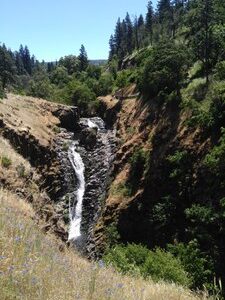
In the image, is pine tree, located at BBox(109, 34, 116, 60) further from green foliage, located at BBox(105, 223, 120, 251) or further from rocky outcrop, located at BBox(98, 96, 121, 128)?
green foliage, located at BBox(105, 223, 120, 251)

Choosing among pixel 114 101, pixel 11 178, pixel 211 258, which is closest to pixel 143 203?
pixel 211 258

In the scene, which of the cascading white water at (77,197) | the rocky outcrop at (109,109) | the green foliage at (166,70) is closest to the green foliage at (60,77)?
the rocky outcrop at (109,109)

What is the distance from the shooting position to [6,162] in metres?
23.8

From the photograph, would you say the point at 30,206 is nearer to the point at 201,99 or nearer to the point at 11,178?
the point at 11,178

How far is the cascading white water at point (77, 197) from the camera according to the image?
3966 cm

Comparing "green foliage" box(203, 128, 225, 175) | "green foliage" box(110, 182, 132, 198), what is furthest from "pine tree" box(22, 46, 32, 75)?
"green foliage" box(203, 128, 225, 175)

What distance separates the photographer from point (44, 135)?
47500mm

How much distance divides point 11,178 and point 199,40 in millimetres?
32735

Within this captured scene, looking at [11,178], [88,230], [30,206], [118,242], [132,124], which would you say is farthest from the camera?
[132,124]

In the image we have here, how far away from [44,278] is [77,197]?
129ft

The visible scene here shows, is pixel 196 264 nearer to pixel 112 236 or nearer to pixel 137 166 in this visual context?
pixel 112 236

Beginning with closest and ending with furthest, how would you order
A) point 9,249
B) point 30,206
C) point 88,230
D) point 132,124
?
point 9,249, point 30,206, point 88,230, point 132,124

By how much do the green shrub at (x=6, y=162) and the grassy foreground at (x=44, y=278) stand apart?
56.5 ft

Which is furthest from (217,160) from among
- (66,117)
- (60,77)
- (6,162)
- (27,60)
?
(27,60)
